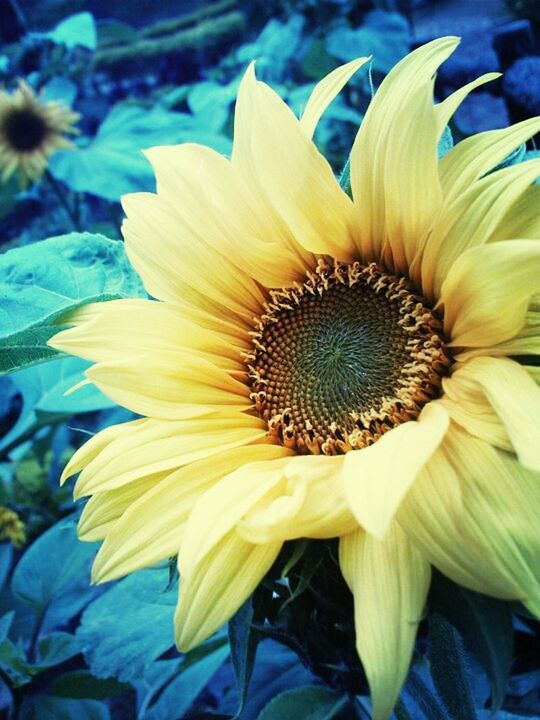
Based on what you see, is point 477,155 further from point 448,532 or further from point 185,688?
point 185,688

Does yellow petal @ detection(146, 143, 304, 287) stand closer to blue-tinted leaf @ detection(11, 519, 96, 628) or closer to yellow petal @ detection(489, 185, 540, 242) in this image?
yellow petal @ detection(489, 185, 540, 242)

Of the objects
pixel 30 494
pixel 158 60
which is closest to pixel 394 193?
pixel 30 494

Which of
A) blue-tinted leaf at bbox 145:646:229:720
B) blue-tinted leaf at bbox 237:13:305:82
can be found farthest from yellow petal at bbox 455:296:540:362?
blue-tinted leaf at bbox 237:13:305:82

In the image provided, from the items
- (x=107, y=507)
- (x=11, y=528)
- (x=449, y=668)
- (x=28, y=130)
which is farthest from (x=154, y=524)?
(x=28, y=130)

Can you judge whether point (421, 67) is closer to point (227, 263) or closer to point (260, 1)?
point (227, 263)

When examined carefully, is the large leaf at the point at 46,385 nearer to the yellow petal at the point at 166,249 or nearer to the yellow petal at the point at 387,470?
the yellow petal at the point at 166,249

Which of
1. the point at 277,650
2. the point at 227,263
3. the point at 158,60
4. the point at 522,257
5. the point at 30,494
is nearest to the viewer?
the point at 522,257
